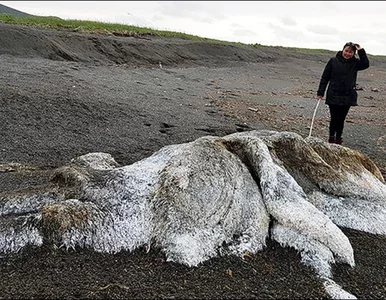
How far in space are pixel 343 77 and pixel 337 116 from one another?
32.2 inches

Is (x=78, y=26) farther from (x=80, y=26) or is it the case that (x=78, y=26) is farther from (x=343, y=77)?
(x=343, y=77)

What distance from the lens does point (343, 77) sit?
9.47 metres

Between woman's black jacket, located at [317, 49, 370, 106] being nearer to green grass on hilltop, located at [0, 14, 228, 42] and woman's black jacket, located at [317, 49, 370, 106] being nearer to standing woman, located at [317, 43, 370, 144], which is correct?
standing woman, located at [317, 43, 370, 144]

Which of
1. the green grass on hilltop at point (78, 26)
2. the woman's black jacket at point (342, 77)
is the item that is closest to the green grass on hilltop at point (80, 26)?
the green grass on hilltop at point (78, 26)

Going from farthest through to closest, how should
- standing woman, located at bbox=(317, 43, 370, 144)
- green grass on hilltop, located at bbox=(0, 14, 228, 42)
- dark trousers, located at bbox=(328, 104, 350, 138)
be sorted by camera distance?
green grass on hilltop, located at bbox=(0, 14, 228, 42) → dark trousers, located at bbox=(328, 104, 350, 138) → standing woman, located at bbox=(317, 43, 370, 144)

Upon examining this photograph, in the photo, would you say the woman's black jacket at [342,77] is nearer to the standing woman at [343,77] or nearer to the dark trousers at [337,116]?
the standing woman at [343,77]

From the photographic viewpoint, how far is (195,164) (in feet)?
16.4

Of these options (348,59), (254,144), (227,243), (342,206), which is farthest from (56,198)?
(348,59)

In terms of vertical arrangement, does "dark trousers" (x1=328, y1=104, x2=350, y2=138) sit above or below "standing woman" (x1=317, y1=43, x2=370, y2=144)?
below

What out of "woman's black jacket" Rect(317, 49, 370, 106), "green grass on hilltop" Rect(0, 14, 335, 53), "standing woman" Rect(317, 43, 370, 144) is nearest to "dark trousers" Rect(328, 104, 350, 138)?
"standing woman" Rect(317, 43, 370, 144)

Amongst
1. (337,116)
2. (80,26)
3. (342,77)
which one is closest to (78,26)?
(80,26)

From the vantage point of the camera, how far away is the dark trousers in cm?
982

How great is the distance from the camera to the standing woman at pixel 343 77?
9242 millimetres

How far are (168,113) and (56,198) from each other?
26.9 ft
